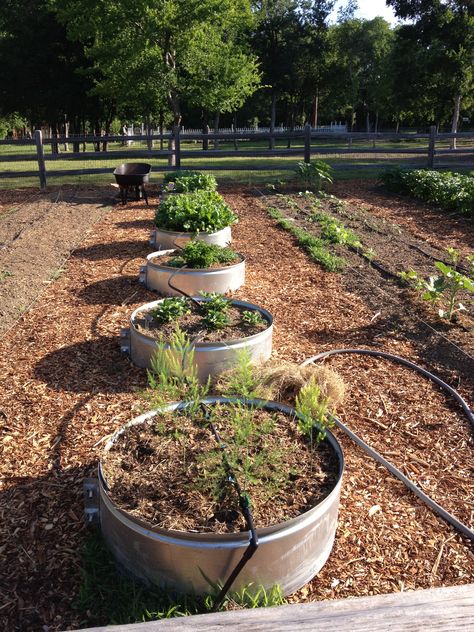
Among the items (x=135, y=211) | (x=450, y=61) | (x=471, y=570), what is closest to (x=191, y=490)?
(x=471, y=570)

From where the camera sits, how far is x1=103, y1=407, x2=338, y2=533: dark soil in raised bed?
2430 millimetres

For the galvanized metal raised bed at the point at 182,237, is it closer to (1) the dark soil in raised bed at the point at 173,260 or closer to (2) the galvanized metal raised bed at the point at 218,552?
(1) the dark soil in raised bed at the point at 173,260

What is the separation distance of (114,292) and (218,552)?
4422 mm

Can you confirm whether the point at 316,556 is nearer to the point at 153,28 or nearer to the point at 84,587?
the point at 84,587

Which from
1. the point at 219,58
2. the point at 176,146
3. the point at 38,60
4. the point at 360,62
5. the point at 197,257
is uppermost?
the point at 360,62

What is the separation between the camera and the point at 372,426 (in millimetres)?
3656

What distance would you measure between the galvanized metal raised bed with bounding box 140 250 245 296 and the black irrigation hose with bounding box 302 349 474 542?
5.43 ft

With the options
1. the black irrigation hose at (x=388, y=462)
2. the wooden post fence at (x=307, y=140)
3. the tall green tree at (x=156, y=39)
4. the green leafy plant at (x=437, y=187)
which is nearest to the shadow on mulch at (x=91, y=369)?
the black irrigation hose at (x=388, y=462)

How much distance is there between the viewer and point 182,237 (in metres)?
7.14

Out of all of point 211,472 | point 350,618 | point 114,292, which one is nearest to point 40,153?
point 114,292

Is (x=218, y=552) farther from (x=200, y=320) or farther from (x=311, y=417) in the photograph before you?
(x=200, y=320)

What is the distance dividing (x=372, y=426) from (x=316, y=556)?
137cm

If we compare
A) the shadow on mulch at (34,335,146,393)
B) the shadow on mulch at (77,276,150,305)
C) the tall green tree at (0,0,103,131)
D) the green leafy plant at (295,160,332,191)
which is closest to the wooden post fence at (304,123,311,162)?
the green leafy plant at (295,160,332,191)

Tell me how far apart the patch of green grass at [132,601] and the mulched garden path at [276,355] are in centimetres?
6
